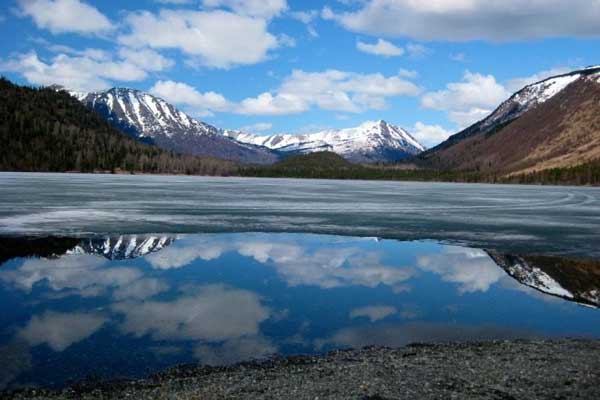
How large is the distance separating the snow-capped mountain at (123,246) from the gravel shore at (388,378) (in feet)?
50.8

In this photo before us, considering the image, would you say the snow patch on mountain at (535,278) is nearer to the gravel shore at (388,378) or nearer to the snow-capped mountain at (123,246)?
the gravel shore at (388,378)

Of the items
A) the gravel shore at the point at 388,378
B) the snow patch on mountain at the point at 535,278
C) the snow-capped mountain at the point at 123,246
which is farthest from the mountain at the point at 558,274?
the snow-capped mountain at the point at 123,246

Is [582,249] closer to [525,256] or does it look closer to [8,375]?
[525,256]

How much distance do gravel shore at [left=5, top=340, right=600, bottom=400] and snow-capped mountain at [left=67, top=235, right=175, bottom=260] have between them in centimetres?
1547

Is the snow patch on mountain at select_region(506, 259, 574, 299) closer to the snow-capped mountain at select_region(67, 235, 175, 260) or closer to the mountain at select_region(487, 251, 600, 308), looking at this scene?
the mountain at select_region(487, 251, 600, 308)

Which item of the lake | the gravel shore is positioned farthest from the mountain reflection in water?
→ the gravel shore

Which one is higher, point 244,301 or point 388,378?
point 388,378

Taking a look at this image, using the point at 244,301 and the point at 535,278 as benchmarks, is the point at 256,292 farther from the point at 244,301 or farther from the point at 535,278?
the point at 535,278

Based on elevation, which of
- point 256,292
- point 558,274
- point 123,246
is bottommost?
point 256,292

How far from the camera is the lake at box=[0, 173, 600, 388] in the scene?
44.5 feet

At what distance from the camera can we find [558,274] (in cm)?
2333

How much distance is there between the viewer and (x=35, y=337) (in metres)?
13.9

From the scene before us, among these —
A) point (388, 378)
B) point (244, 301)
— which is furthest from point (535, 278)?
point (388, 378)

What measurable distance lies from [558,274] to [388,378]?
1548cm
